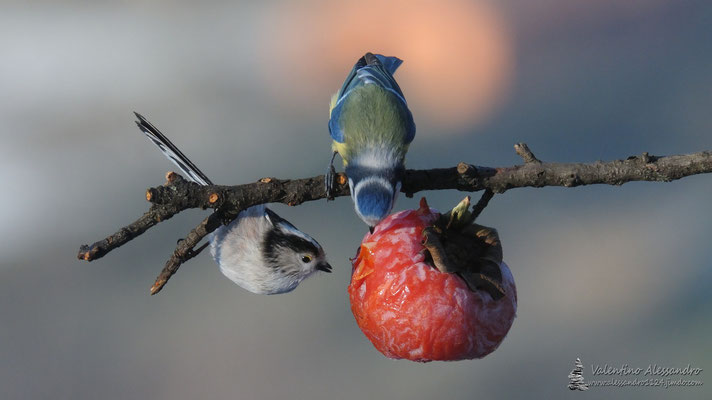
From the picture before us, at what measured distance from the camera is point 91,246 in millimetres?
926

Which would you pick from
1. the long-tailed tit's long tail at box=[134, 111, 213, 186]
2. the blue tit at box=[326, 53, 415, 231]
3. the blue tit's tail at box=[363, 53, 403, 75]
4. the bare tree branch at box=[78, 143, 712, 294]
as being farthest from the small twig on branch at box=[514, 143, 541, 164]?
the blue tit's tail at box=[363, 53, 403, 75]

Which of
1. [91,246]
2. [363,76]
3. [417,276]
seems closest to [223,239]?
[91,246]

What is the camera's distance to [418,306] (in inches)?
40.6

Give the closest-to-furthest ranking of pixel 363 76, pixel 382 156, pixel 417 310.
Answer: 1. pixel 417 310
2. pixel 382 156
3. pixel 363 76

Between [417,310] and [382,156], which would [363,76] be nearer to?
[382,156]

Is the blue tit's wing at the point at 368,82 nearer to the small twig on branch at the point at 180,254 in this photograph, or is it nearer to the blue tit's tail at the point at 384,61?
the blue tit's tail at the point at 384,61

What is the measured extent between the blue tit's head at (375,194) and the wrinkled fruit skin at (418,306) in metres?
0.17

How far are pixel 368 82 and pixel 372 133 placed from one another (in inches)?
9.0

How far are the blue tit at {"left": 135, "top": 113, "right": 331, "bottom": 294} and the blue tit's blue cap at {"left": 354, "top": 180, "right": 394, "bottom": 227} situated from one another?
0.17 meters

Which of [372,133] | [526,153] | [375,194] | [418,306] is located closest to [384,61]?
[372,133]

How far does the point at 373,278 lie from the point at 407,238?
9cm

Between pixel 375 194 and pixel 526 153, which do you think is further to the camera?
pixel 375 194

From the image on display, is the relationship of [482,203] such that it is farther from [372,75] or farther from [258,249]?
[372,75]

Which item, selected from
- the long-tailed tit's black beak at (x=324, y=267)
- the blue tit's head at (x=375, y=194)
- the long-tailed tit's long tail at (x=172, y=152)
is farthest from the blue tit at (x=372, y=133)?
the long-tailed tit's long tail at (x=172, y=152)
